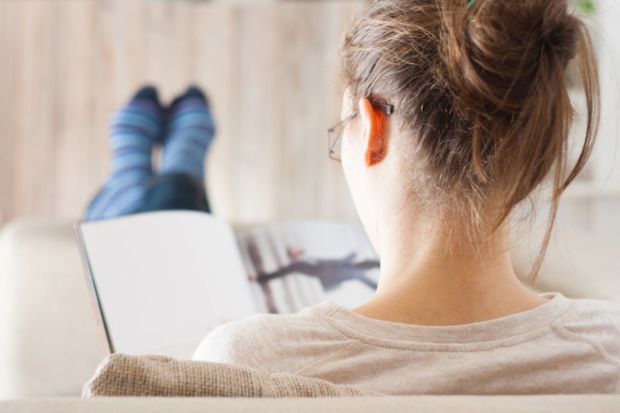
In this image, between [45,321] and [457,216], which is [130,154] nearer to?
[45,321]

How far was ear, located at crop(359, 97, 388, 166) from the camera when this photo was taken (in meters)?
0.62

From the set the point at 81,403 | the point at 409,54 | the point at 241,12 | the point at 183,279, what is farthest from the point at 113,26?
the point at 81,403

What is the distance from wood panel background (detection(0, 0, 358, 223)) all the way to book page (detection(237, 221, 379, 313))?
133cm

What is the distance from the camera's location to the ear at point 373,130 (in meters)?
0.62

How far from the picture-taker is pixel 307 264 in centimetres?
118

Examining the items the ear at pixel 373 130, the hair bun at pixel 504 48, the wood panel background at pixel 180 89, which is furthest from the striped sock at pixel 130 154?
the hair bun at pixel 504 48

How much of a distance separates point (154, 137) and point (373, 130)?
160 centimetres

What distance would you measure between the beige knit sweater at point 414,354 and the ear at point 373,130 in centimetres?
15

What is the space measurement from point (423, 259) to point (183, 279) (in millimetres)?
506

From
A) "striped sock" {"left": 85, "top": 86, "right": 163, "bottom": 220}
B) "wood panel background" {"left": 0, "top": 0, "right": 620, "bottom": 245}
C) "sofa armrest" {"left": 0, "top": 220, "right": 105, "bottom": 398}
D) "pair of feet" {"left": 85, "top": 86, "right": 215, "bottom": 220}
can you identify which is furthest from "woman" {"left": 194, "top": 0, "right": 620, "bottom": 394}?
"wood panel background" {"left": 0, "top": 0, "right": 620, "bottom": 245}

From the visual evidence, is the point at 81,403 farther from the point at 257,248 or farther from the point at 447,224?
the point at 257,248

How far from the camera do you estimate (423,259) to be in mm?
591

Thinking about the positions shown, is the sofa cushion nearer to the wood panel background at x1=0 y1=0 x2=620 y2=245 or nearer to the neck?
the neck

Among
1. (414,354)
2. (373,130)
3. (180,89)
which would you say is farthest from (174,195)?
(180,89)
